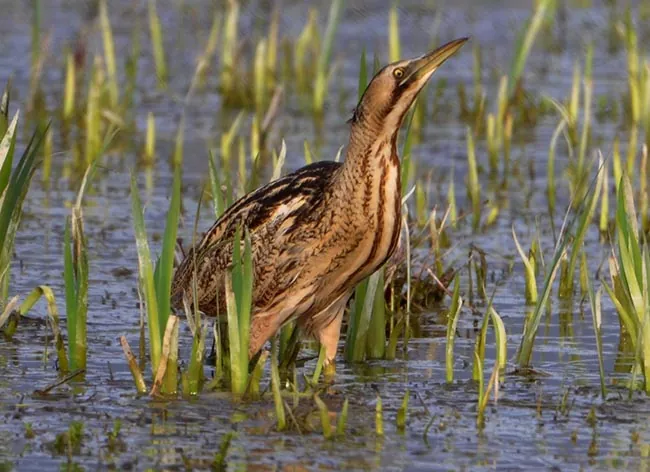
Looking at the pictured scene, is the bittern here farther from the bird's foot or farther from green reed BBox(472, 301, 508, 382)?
green reed BBox(472, 301, 508, 382)

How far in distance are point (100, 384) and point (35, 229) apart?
11.0 feet

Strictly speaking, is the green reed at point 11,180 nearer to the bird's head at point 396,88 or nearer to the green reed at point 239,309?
the green reed at point 239,309

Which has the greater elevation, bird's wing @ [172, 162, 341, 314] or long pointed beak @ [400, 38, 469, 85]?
long pointed beak @ [400, 38, 469, 85]

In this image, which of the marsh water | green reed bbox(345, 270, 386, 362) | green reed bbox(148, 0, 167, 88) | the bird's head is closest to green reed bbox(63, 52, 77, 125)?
the marsh water

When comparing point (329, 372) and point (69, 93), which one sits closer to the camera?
point (329, 372)

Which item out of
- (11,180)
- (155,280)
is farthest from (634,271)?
(11,180)

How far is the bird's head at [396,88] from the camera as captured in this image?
19.0 feet

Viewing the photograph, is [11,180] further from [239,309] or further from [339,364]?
[339,364]

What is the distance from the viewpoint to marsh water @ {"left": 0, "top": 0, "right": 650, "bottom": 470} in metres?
5.01

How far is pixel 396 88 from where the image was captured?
5.78 meters

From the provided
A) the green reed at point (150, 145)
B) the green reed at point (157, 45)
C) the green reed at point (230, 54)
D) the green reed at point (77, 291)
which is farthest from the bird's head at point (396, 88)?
the green reed at point (157, 45)

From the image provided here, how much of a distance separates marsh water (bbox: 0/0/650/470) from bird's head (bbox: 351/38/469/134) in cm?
90

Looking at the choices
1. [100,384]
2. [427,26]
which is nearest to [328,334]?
[100,384]

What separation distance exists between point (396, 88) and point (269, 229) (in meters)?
0.69
